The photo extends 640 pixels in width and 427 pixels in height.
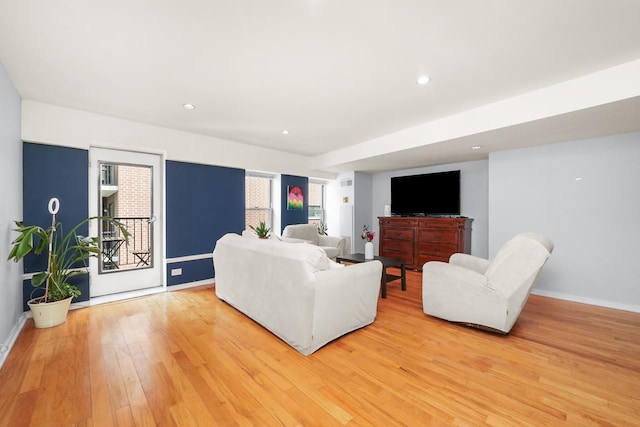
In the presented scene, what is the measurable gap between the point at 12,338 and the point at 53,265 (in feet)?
2.47

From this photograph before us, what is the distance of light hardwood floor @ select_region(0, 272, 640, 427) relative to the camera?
1.56 meters

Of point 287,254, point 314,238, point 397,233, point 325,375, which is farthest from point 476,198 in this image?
point 325,375

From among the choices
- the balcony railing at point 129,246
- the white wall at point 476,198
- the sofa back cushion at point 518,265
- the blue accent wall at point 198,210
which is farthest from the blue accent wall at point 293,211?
the sofa back cushion at point 518,265

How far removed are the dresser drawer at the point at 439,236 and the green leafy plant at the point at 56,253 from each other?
483 cm

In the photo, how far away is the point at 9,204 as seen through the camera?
2520 mm

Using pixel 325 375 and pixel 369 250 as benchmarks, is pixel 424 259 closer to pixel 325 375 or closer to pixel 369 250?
pixel 369 250

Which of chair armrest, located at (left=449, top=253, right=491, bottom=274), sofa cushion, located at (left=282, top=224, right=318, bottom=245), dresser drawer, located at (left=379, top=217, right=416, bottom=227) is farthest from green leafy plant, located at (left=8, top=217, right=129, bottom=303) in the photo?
dresser drawer, located at (left=379, top=217, right=416, bottom=227)

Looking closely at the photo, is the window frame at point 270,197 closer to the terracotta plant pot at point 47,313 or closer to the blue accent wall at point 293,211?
the blue accent wall at point 293,211

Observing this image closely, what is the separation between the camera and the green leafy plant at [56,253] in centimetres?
252

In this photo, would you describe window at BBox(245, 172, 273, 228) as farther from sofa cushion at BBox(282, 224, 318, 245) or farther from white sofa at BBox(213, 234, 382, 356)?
white sofa at BBox(213, 234, 382, 356)

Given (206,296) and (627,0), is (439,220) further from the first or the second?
(206,296)

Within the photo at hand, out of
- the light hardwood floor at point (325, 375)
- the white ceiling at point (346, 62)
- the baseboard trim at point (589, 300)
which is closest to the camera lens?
the light hardwood floor at point (325, 375)

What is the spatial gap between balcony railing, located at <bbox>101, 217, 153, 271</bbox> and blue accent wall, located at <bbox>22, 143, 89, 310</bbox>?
368 mm

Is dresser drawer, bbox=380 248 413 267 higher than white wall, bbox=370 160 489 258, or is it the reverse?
white wall, bbox=370 160 489 258
